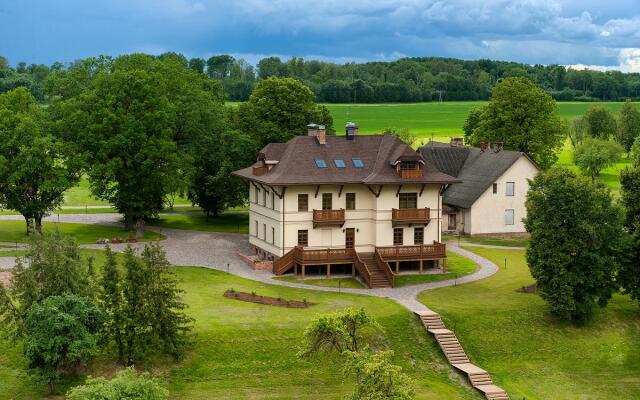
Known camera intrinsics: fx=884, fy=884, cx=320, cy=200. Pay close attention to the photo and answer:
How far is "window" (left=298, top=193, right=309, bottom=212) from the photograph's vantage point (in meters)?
59.8

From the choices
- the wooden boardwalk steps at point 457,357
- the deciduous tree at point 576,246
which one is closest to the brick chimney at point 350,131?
the deciduous tree at point 576,246

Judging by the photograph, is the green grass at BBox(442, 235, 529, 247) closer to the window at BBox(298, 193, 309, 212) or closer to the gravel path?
the gravel path

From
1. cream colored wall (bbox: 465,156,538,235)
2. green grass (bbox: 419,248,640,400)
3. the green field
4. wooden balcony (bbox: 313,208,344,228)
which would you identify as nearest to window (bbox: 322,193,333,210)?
wooden balcony (bbox: 313,208,344,228)

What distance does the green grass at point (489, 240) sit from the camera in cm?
7231

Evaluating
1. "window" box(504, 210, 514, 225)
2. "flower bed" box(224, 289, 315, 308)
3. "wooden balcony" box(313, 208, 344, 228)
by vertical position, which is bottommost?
"flower bed" box(224, 289, 315, 308)

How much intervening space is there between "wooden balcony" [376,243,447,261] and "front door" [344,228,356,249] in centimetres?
206

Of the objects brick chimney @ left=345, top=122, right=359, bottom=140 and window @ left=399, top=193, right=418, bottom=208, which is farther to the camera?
brick chimney @ left=345, top=122, right=359, bottom=140

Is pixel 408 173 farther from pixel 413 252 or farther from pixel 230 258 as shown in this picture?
pixel 230 258

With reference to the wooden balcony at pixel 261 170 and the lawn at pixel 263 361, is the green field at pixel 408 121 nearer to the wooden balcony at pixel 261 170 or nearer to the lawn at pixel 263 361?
the wooden balcony at pixel 261 170

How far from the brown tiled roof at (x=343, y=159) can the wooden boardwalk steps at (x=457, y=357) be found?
13.1 m

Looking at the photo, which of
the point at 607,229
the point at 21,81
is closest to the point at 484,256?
the point at 607,229

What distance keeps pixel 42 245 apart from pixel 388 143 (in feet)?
94.5

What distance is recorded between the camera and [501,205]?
75.3 metres

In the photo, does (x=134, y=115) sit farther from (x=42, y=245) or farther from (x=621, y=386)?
(x=621, y=386)
